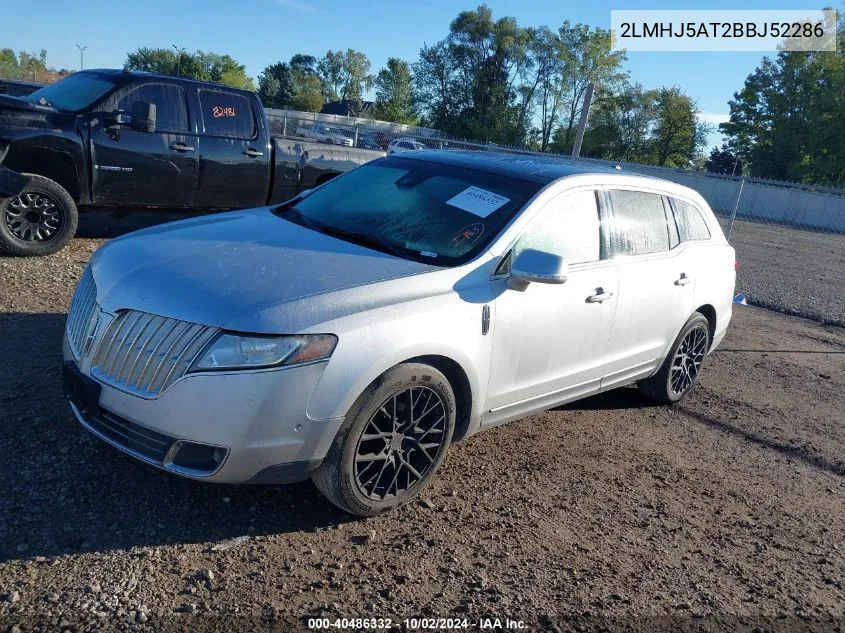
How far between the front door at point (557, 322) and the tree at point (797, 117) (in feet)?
195

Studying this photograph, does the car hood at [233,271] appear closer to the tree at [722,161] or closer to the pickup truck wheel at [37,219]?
the pickup truck wheel at [37,219]

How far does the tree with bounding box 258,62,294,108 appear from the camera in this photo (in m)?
90.1

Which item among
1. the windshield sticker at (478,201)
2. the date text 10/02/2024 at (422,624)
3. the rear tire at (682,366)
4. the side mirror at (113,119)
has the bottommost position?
the date text 10/02/2024 at (422,624)

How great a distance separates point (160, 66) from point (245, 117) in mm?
101767

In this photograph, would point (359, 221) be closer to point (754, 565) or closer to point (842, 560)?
point (754, 565)

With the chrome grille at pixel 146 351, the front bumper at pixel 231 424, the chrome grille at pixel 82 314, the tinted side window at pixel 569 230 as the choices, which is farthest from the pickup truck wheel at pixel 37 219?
the tinted side window at pixel 569 230

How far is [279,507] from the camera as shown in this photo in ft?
11.7

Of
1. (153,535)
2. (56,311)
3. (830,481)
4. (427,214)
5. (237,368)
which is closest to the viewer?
(237,368)

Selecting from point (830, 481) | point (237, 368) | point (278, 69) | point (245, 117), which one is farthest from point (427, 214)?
point (278, 69)

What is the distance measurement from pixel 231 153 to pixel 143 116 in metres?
1.27

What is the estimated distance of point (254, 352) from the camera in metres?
3.00

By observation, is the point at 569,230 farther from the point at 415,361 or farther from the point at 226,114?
the point at 226,114

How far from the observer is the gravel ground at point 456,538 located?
288cm

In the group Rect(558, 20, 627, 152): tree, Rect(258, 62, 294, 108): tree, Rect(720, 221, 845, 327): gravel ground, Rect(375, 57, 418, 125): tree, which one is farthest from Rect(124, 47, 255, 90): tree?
Rect(720, 221, 845, 327): gravel ground
